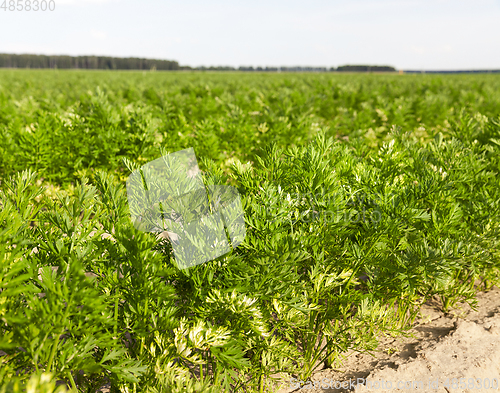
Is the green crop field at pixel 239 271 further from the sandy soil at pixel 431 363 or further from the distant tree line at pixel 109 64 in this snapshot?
the distant tree line at pixel 109 64

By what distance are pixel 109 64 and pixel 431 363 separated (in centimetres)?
10658

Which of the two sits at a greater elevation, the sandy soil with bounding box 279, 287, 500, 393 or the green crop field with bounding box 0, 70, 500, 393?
the green crop field with bounding box 0, 70, 500, 393

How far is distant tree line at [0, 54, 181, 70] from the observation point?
86.8 m

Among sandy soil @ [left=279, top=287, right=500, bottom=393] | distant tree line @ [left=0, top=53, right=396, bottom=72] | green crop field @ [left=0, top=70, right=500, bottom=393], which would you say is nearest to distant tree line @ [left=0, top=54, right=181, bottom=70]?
distant tree line @ [left=0, top=53, right=396, bottom=72]

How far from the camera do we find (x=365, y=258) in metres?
2.12

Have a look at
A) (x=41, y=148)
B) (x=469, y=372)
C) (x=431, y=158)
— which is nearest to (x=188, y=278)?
(x=469, y=372)

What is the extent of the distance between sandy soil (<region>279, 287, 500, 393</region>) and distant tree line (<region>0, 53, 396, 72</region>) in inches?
3320

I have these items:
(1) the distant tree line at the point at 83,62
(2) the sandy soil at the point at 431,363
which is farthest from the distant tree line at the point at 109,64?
(2) the sandy soil at the point at 431,363

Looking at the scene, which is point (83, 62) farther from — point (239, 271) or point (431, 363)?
point (431, 363)

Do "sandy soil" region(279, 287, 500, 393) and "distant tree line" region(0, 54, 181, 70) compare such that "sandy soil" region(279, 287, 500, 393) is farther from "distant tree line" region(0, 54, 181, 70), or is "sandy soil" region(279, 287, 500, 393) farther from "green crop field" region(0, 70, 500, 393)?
"distant tree line" region(0, 54, 181, 70)

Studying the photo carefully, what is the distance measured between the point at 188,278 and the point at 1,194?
3.72 feet

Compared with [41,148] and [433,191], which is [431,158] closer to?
[433,191]

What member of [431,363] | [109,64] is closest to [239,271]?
[431,363]

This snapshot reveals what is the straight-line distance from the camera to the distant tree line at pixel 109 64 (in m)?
83.8
